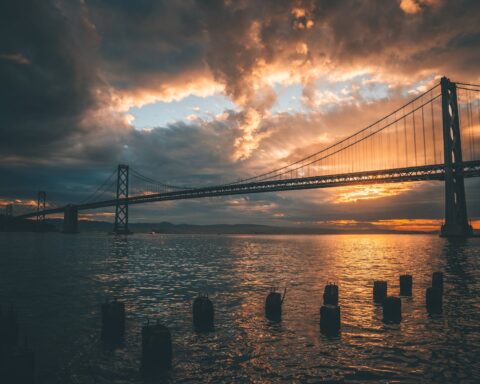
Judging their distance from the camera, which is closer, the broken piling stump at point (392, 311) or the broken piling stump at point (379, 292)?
the broken piling stump at point (392, 311)

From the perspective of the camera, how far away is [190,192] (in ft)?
320

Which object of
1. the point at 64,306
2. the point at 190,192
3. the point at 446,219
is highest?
the point at 190,192

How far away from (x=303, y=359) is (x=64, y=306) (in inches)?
413

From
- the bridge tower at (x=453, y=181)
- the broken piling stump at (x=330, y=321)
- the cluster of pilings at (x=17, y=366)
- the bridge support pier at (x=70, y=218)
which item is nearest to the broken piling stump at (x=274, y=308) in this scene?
the broken piling stump at (x=330, y=321)

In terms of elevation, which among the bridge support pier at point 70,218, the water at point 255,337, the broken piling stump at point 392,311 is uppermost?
the bridge support pier at point 70,218

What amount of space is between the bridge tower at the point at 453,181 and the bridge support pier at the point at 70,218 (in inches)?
4146

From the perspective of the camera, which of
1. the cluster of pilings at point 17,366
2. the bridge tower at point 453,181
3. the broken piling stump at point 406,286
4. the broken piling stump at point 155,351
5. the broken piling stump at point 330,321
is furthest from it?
the bridge tower at point 453,181

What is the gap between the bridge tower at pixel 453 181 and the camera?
63844 mm

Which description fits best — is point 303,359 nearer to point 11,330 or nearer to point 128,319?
point 128,319

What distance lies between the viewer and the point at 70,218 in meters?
121

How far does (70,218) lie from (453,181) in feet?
360

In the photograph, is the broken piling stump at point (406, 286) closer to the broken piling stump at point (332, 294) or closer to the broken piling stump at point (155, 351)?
the broken piling stump at point (332, 294)

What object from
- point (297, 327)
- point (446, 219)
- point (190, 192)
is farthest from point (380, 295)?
point (190, 192)

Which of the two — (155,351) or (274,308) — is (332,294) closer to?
A: (274,308)
